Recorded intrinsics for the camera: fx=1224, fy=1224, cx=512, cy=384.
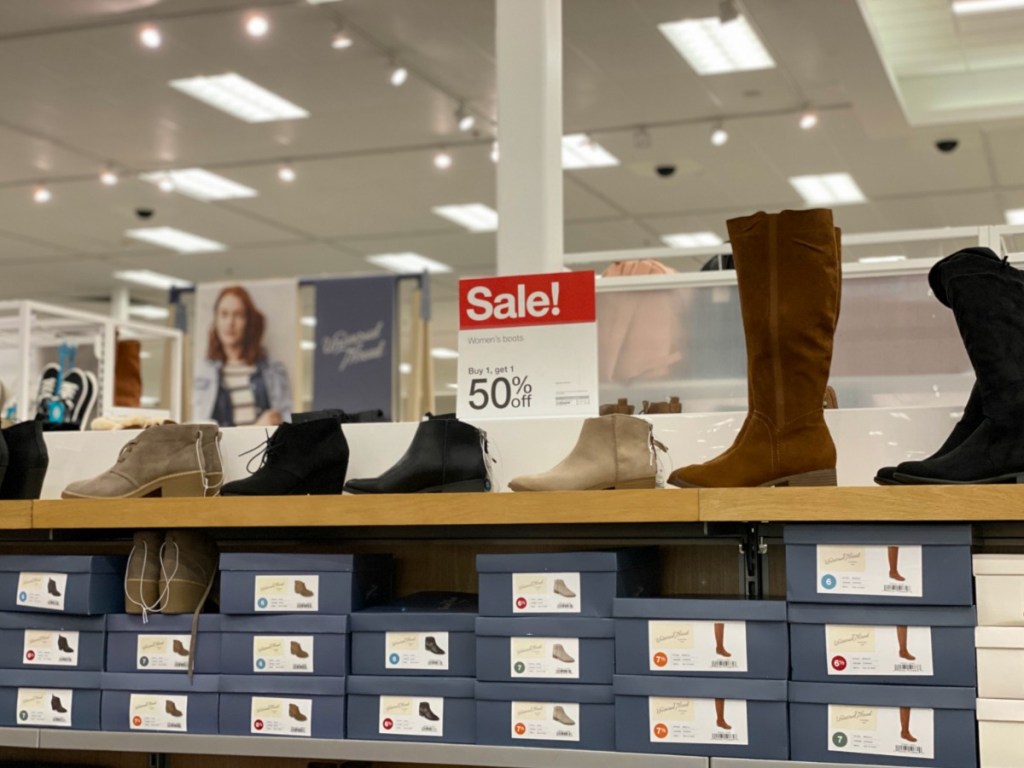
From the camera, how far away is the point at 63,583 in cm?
214

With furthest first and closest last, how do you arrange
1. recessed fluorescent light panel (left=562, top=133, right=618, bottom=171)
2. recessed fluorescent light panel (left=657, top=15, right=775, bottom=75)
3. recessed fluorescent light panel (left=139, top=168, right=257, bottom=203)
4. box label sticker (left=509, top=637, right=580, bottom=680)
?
1. recessed fluorescent light panel (left=139, top=168, right=257, bottom=203)
2. recessed fluorescent light panel (left=562, top=133, right=618, bottom=171)
3. recessed fluorescent light panel (left=657, top=15, right=775, bottom=75)
4. box label sticker (left=509, top=637, right=580, bottom=680)

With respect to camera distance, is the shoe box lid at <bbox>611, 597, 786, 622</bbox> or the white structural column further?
the white structural column

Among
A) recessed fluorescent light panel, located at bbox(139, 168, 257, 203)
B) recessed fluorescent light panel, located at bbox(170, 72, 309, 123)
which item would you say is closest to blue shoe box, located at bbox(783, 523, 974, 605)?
recessed fluorescent light panel, located at bbox(170, 72, 309, 123)

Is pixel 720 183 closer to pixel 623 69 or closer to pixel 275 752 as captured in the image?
pixel 623 69

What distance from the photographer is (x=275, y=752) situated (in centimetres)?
198

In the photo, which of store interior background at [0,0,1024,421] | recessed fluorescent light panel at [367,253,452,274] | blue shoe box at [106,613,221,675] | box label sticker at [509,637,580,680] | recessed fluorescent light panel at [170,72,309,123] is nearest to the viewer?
box label sticker at [509,637,580,680]

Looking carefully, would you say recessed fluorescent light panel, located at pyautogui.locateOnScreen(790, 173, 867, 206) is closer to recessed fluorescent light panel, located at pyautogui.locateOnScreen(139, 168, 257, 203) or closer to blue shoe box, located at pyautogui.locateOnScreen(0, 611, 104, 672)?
recessed fluorescent light panel, located at pyautogui.locateOnScreen(139, 168, 257, 203)

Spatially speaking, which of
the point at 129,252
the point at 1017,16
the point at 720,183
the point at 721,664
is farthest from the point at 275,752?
the point at 129,252

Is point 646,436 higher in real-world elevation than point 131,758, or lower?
higher

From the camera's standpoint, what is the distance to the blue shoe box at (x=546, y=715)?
1.83 meters

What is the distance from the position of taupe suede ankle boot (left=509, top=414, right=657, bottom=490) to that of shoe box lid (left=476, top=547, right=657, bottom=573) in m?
0.11

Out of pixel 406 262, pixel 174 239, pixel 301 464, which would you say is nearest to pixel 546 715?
pixel 301 464

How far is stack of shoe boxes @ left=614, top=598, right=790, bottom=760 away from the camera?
5.73ft

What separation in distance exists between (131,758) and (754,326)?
163 centimetres
